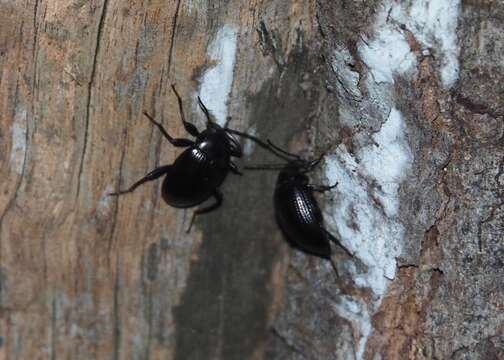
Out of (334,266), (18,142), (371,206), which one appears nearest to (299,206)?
(334,266)

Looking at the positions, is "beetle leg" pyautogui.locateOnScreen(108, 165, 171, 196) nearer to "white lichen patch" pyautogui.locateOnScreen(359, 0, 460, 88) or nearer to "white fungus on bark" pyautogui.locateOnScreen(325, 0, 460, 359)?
"white fungus on bark" pyautogui.locateOnScreen(325, 0, 460, 359)

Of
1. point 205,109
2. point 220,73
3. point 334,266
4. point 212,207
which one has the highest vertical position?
point 220,73

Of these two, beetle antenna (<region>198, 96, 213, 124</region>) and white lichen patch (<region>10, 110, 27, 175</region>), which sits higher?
beetle antenna (<region>198, 96, 213, 124</region>)

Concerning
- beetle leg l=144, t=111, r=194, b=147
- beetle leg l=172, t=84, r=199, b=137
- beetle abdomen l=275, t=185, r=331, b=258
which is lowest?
beetle abdomen l=275, t=185, r=331, b=258

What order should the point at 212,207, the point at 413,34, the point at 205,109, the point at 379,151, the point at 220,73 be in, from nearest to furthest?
the point at 413,34 < the point at 379,151 < the point at 220,73 < the point at 205,109 < the point at 212,207

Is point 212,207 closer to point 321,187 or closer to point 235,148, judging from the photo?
point 235,148

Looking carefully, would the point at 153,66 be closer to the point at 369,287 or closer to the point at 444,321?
the point at 369,287

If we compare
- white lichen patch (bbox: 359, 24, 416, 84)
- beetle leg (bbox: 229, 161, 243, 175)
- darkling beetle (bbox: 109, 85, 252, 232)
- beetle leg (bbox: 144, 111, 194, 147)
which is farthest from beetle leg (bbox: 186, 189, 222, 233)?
white lichen patch (bbox: 359, 24, 416, 84)
